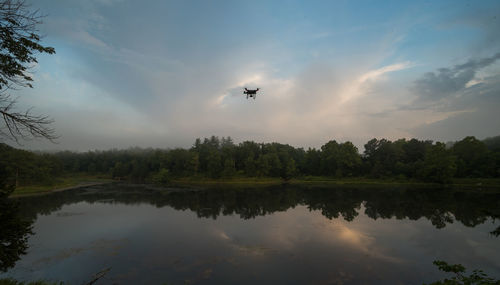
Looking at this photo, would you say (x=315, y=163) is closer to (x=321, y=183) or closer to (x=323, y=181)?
(x=323, y=181)

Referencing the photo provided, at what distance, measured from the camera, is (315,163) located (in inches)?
3189

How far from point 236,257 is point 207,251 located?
2.45m

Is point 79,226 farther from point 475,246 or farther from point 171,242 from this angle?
point 475,246

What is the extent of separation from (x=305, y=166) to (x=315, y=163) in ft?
12.5

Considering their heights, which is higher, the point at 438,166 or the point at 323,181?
the point at 438,166

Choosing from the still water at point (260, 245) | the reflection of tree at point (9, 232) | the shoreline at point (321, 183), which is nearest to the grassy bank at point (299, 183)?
the shoreline at point (321, 183)

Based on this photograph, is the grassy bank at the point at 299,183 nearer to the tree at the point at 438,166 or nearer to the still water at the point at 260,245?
the tree at the point at 438,166

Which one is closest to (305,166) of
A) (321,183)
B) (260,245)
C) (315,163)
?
(315,163)

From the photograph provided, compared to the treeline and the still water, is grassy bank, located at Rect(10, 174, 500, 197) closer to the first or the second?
the treeline

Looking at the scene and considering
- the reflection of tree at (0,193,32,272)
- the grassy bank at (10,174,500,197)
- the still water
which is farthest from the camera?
the grassy bank at (10,174,500,197)

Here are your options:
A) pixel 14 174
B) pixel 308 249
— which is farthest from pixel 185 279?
pixel 14 174

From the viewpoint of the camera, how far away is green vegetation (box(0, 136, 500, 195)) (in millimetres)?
51344

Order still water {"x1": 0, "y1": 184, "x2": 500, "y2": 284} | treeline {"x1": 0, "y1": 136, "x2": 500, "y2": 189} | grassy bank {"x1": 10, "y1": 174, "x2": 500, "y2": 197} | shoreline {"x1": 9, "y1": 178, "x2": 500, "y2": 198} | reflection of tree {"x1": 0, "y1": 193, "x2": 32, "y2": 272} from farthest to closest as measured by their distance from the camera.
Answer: treeline {"x1": 0, "y1": 136, "x2": 500, "y2": 189} → grassy bank {"x1": 10, "y1": 174, "x2": 500, "y2": 197} → shoreline {"x1": 9, "y1": 178, "x2": 500, "y2": 198} → still water {"x1": 0, "y1": 184, "x2": 500, "y2": 284} → reflection of tree {"x1": 0, "y1": 193, "x2": 32, "y2": 272}

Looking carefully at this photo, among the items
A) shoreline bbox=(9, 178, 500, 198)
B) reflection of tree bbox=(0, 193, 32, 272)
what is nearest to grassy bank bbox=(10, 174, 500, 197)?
shoreline bbox=(9, 178, 500, 198)
